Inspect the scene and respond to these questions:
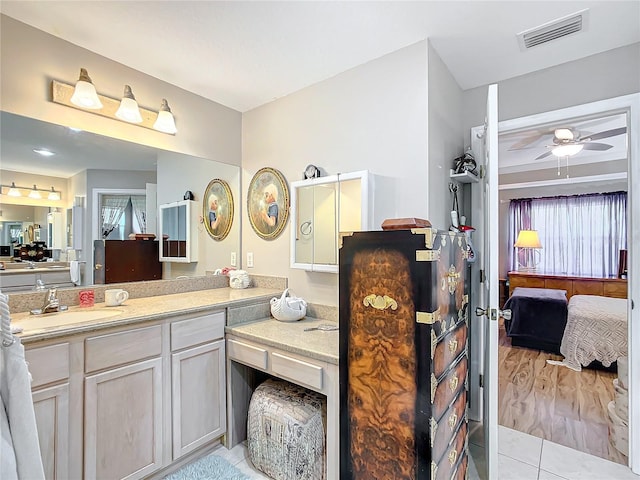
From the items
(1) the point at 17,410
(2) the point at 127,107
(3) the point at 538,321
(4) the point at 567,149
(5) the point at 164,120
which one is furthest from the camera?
(3) the point at 538,321

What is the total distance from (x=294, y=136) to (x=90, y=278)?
179cm

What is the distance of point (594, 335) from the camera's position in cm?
354

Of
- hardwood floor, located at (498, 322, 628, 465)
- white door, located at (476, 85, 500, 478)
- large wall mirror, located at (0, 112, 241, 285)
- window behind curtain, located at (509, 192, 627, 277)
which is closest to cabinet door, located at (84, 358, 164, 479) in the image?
large wall mirror, located at (0, 112, 241, 285)

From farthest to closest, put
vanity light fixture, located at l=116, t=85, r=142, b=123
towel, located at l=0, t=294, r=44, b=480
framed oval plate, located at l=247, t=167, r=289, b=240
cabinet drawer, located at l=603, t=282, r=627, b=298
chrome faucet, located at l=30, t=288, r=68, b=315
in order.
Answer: cabinet drawer, located at l=603, t=282, r=627, b=298, framed oval plate, located at l=247, t=167, r=289, b=240, vanity light fixture, located at l=116, t=85, r=142, b=123, chrome faucet, located at l=30, t=288, r=68, b=315, towel, located at l=0, t=294, r=44, b=480

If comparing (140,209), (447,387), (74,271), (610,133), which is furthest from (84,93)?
(610,133)

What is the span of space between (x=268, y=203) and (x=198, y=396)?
1553 millimetres

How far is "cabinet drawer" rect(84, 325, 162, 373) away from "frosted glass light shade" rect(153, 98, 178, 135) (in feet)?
4.79

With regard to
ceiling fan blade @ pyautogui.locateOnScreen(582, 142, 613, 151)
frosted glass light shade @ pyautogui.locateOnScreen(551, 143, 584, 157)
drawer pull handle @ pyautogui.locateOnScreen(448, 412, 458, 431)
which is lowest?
drawer pull handle @ pyautogui.locateOnScreen(448, 412, 458, 431)

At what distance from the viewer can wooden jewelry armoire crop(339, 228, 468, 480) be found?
1358mm

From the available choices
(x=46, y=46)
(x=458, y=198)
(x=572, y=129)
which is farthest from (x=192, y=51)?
(x=572, y=129)

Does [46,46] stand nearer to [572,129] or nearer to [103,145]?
[103,145]

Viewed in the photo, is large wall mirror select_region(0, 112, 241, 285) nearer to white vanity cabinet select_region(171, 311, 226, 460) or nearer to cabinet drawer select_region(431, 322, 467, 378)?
white vanity cabinet select_region(171, 311, 226, 460)

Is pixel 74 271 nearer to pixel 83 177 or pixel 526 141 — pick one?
pixel 83 177

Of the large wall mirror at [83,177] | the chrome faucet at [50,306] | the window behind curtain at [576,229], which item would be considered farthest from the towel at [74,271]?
the window behind curtain at [576,229]
